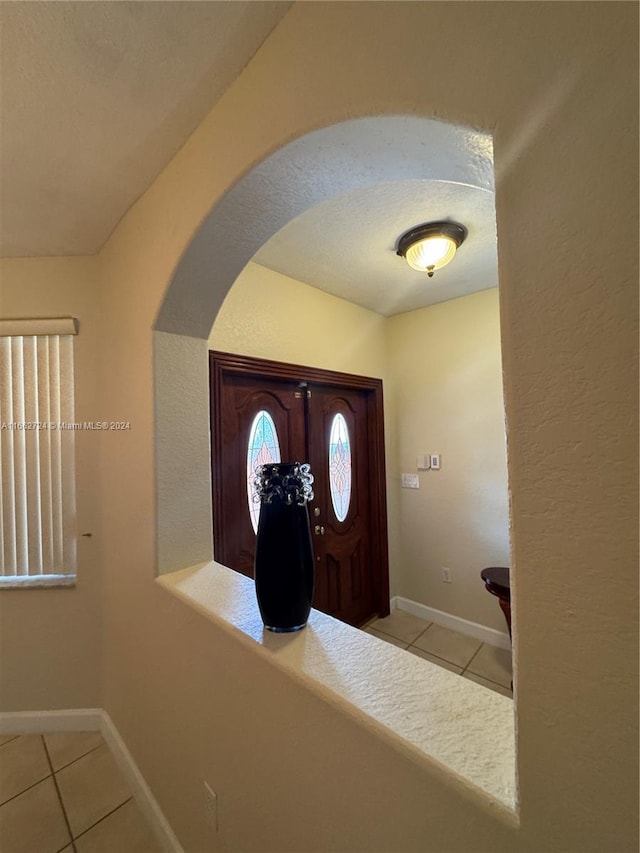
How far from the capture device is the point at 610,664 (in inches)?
14.9

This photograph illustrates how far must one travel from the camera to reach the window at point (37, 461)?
173 cm

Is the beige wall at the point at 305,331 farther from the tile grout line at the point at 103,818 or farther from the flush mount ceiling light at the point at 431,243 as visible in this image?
the tile grout line at the point at 103,818

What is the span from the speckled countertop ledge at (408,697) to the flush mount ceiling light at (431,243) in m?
1.73

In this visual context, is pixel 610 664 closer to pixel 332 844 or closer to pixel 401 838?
pixel 401 838

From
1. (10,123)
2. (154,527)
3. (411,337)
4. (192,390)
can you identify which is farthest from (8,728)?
(411,337)

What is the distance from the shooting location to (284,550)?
885 mm

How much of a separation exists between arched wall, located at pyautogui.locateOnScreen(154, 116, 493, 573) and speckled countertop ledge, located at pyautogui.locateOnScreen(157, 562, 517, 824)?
0.48 metres

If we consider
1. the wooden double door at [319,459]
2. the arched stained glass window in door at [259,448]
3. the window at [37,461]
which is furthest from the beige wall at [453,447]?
the window at [37,461]

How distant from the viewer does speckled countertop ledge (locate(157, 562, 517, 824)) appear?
0.51 meters

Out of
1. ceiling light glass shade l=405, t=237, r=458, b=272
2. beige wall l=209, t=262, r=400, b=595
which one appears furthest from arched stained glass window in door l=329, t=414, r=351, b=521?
ceiling light glass shade l=405, t=237, r=458, b=272

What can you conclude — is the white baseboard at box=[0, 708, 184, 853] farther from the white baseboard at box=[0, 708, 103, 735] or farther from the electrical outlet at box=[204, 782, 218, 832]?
the electrical outlet at box=[204, 782, 218, 832]

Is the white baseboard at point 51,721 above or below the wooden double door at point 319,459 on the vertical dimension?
below

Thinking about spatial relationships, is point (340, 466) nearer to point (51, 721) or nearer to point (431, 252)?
point (431, 252)

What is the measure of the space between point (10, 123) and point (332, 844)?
→ 6.56 ft
